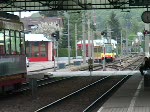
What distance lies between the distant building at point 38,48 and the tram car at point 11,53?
186 ft

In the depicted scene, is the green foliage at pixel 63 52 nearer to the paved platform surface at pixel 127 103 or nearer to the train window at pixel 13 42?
the paved platform surface at pixel 127 103

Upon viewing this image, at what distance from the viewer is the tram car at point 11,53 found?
17891 millimetres

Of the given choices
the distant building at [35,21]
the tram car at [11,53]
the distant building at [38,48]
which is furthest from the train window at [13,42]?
the distant building at [35,21]

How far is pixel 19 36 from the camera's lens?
66.6ft

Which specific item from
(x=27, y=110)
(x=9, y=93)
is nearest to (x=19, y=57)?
(x=9, y=93)

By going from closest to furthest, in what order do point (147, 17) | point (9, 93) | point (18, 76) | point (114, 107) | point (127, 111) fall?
point (127, 111), point (114, 107), point (18, 76), point (9, 93), point (147, 17)

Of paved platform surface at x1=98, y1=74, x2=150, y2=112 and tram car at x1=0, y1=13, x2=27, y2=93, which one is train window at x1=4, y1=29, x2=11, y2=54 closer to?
tram car at x1=0, y1=13, x2=27, y2=93

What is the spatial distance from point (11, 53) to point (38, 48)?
60.1 m

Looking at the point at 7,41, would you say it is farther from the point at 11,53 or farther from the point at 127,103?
the point at 127,103

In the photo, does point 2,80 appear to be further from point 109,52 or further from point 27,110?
point 109,52

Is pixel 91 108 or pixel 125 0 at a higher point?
pixel 125 0

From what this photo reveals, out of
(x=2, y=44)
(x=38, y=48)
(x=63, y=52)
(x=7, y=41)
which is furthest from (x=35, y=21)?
(x=2, y=44)

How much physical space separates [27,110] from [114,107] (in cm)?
288

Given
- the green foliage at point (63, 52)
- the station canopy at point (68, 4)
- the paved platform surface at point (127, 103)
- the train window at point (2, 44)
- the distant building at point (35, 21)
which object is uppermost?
the distant building at point (35, 21)
